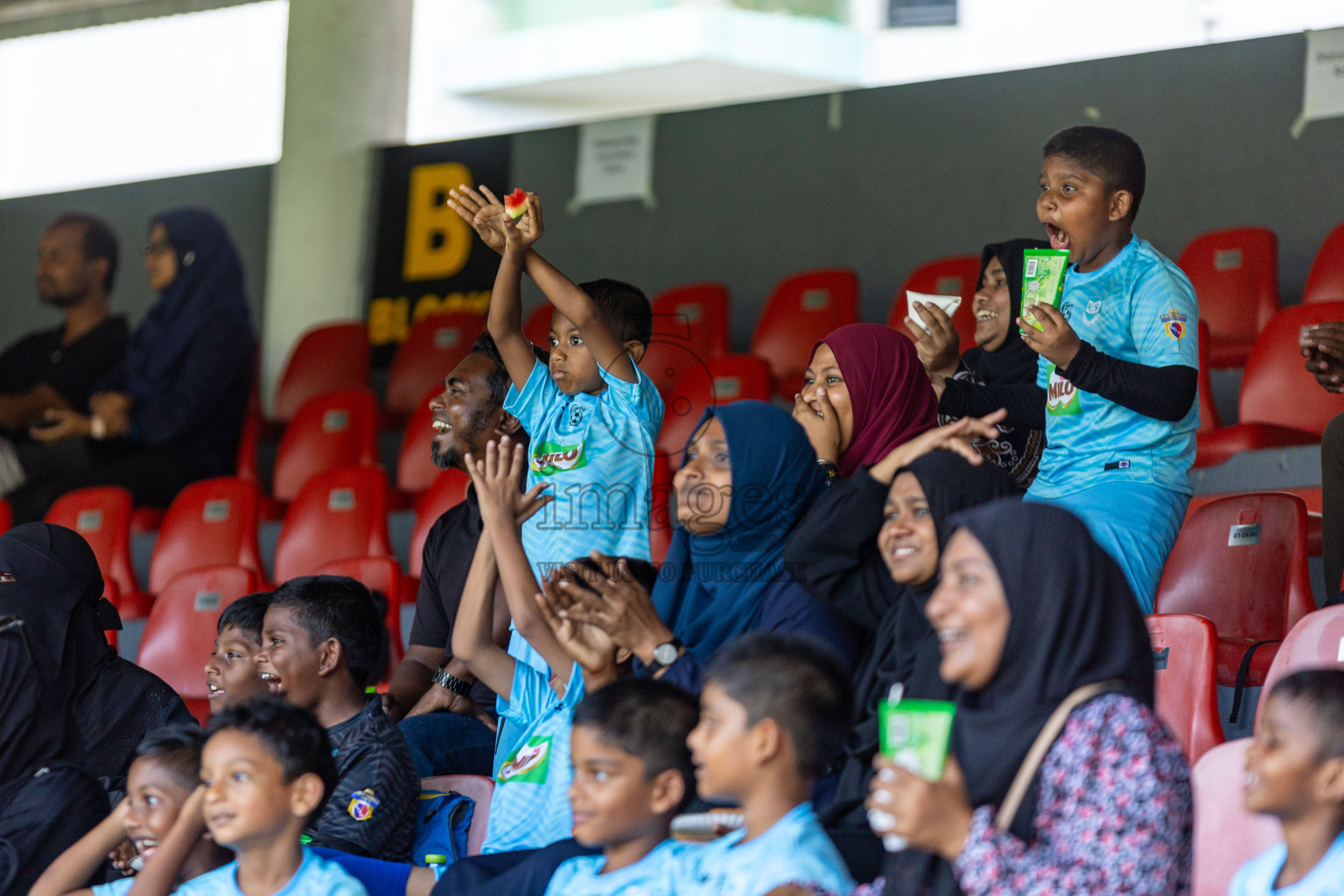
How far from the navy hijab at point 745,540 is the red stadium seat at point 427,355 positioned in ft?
13.4

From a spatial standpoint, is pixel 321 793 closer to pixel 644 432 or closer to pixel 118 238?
pixel 644 432

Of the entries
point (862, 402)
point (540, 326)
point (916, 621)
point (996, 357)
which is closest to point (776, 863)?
point (916, 621)

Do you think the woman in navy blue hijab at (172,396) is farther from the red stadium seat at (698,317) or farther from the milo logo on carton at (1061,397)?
the milo logo on carton at (1061,397)

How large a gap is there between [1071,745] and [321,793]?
135cm

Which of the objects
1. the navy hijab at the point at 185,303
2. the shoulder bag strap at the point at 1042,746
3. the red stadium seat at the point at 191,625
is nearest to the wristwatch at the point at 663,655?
the shoulder bag strap at the point at 1042,746

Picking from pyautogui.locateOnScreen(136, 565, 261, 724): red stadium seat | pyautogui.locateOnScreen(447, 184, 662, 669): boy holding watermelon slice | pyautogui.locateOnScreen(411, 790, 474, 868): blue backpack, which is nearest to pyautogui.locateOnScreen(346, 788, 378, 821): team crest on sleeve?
pyautogui.locateOnScreen(411, 790, 474, 868): blue backpack

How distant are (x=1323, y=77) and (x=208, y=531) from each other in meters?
4.58

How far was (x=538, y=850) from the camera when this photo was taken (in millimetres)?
2773

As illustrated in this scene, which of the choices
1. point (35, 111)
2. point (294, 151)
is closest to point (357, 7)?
point (294, 151)

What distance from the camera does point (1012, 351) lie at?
4.02m

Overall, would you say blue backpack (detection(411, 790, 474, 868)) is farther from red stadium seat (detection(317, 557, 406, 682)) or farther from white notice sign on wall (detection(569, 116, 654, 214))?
white notice sign on wall (detection(569, 116, 654, 214))

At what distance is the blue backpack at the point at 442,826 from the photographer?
314 cm

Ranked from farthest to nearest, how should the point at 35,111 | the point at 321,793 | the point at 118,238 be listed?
the point at 35,111 → the point at 118,238 → the point at 321,793

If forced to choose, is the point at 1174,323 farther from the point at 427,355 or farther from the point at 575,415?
the point at 427,355
